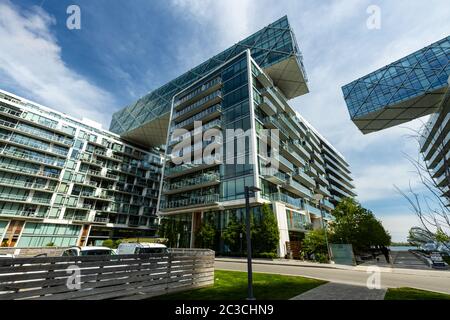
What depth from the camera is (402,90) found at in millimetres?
33562

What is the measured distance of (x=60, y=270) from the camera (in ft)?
18.6

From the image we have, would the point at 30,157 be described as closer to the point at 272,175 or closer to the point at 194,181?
the point at 194,181

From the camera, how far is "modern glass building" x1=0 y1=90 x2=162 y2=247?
1596 inches

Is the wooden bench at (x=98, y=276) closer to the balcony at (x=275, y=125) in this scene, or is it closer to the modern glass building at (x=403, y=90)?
the balcony at (x=275, y=125)

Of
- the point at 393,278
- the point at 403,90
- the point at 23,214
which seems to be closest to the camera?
the point at 393,278

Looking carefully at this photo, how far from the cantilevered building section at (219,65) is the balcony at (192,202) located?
23075mm

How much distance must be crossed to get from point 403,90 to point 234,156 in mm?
28002

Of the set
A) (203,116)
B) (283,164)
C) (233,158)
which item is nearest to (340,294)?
(233,158)

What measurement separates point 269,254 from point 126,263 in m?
21.6

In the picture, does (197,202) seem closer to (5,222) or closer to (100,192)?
(100,192)

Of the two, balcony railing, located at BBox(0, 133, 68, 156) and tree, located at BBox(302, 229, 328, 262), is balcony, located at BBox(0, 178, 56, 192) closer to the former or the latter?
balcony railing, located at BBox(0, 133, 68, 156)

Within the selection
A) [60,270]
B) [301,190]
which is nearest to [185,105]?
[301,190]

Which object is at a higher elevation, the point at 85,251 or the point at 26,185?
the point at 26,185

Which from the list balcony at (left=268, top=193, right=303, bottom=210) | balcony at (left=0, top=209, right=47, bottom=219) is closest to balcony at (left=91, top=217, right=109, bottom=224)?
balcony at (left=0, top=209, right=47, bottom=219)
